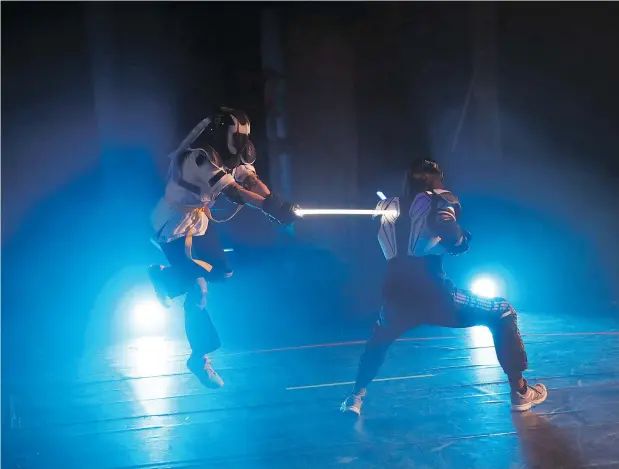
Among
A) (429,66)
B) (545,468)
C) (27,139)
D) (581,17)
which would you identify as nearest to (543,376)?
(545,468)

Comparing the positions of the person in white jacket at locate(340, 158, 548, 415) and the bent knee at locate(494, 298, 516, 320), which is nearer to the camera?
the person in white jacket at locate(340, 158, 548, 415)

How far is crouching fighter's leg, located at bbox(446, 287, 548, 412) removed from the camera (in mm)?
2621

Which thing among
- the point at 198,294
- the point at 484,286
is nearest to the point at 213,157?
the point at 198,294

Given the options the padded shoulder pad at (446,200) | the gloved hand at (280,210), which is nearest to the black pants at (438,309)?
the padded shoulder pad at (446,200)

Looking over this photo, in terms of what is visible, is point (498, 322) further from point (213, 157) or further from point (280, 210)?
point (213, 157)

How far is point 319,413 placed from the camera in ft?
9.35

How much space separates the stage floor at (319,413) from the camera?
2.41 meters

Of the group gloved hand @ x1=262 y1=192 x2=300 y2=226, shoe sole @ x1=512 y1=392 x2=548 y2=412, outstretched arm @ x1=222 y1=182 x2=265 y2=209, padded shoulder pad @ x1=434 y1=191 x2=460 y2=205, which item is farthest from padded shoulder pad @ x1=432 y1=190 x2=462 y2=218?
shoe sole @ x1=512 y1=392 x2=548 y2=412

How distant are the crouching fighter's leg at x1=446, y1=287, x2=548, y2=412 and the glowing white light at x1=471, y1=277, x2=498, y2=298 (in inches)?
89.4

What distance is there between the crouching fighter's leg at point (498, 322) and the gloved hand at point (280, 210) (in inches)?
31.6

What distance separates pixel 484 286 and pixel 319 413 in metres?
2.69

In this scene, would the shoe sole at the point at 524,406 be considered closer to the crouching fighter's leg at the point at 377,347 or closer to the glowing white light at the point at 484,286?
the crouching fighter's leg at the point at 377,347

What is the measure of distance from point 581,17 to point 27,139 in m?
4.62

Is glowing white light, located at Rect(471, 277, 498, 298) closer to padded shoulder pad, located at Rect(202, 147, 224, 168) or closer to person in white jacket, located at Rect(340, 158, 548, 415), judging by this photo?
person in white jacket, located at Rect(340, 158, 548, 415)
